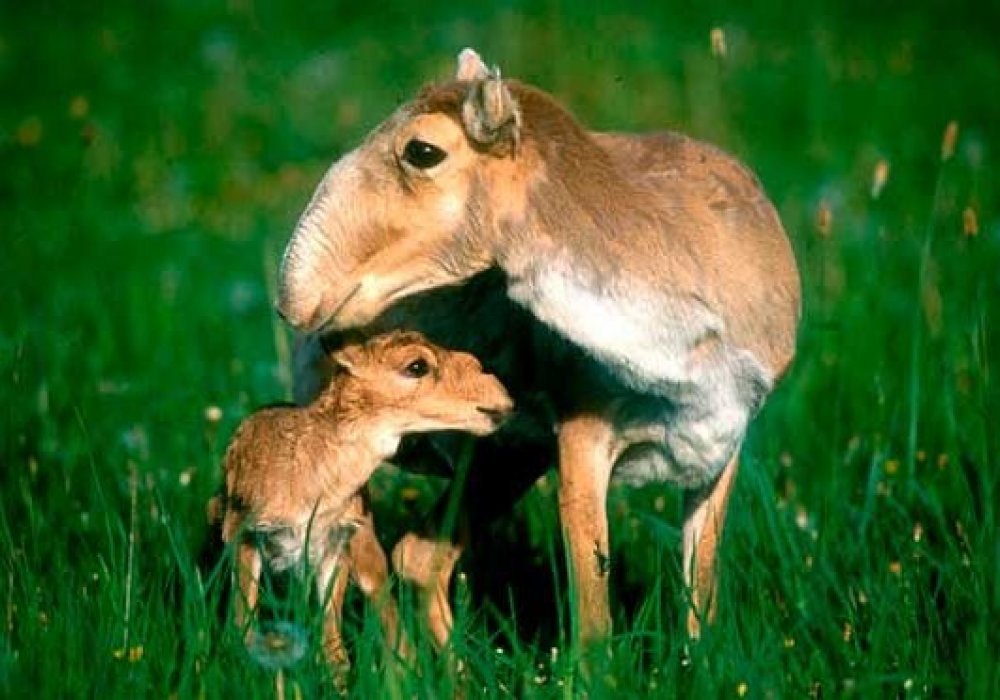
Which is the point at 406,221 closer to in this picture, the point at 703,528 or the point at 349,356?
the point at 349,356

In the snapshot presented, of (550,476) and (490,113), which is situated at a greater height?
(490,113)

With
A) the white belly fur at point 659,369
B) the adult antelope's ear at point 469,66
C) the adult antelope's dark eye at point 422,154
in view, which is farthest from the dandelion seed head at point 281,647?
the adult antelope's ear at point 469,66

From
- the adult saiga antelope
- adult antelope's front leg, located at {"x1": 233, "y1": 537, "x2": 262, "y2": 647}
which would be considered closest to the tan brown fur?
adult antelope's front leg, located at {"x1": 233, "y1": 537, "x2": 262, "y2": 647}

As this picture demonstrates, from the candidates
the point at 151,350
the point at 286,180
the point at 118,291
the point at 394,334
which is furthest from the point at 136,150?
the point at 394,334

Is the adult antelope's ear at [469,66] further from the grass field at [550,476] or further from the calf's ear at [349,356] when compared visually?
the grass field at [550,476]

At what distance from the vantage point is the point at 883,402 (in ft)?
26.5

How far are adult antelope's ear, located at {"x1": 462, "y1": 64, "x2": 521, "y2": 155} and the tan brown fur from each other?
2.35ft

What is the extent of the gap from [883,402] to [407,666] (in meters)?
3.23

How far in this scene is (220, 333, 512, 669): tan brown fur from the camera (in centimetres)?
596

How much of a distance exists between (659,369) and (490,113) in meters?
0.88

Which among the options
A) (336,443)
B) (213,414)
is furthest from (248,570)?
(213,414)

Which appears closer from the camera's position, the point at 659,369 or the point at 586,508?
the point at 659,369

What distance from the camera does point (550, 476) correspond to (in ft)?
26.3

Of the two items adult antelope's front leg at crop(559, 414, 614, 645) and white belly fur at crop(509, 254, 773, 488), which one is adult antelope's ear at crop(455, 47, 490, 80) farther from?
adult antelope's front leg at crop(559, 414, 614, 645)
